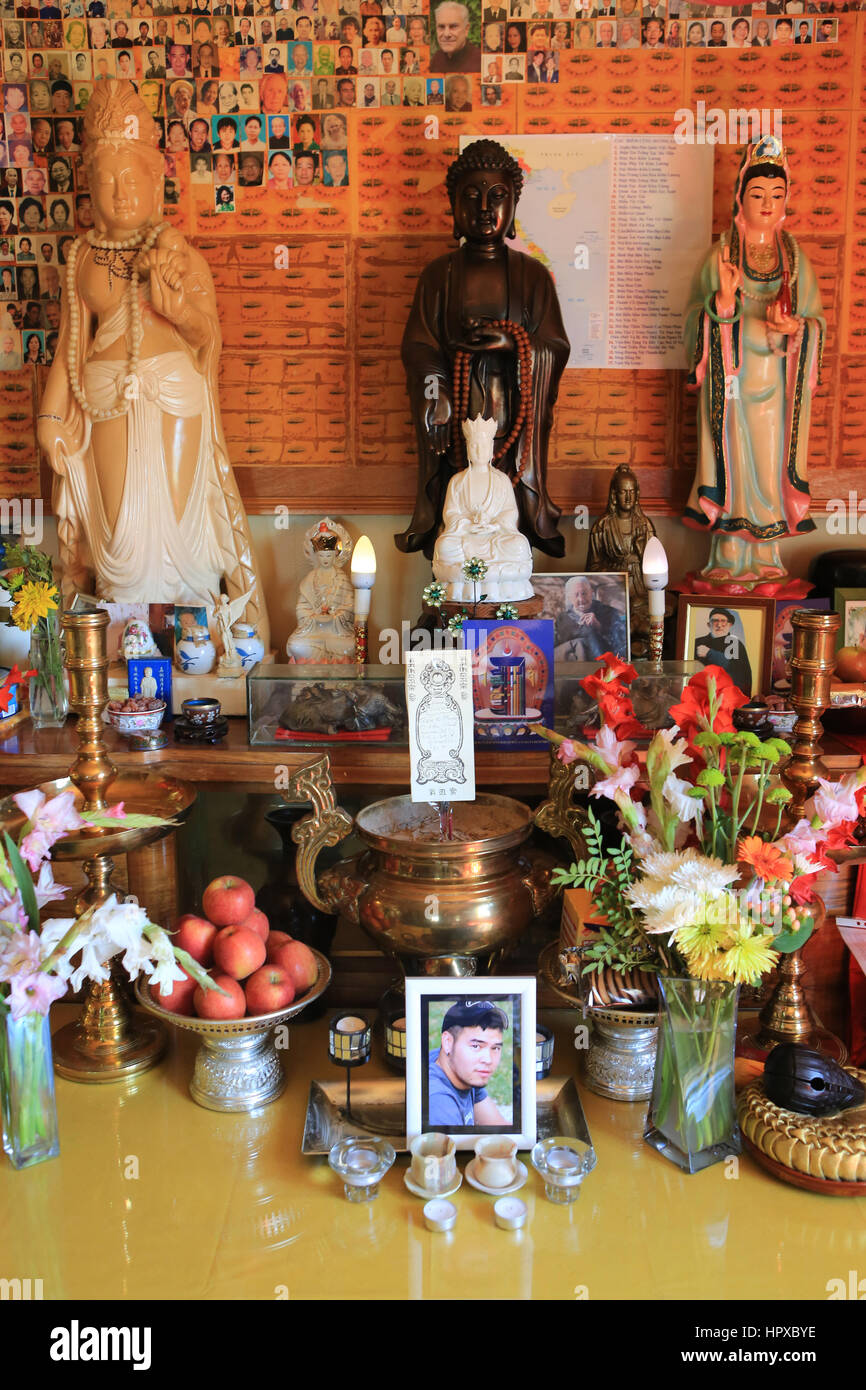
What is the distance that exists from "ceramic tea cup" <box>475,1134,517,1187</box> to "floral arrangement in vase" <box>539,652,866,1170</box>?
0.61ft

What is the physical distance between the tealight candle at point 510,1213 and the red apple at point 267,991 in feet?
1.19

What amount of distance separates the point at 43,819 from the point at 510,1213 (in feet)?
2.22

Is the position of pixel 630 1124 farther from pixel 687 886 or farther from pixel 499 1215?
pixel 687 886

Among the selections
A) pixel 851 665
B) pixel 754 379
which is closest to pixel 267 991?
pixel 851 665

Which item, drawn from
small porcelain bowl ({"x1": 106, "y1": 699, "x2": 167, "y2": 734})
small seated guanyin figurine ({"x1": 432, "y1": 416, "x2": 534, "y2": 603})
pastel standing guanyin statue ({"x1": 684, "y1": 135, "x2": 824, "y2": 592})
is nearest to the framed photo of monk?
pastel standing guanyin statue ({"x1": 684, "y1": 135, "x2": 824, "y2": 592})

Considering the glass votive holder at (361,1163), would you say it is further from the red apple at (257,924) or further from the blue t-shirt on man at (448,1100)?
the red apple at (257,924)

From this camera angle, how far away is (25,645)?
7.54 feet

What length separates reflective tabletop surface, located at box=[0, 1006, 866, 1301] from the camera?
1208 mm

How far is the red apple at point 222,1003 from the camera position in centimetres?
147

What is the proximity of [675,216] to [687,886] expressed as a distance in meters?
1.69

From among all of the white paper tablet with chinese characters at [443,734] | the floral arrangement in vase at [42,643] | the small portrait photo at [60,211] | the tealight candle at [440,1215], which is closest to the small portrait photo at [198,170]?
the small portrait photo at [60,211]

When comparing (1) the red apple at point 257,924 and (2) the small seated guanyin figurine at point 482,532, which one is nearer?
(1) the red apple at point 257,924
